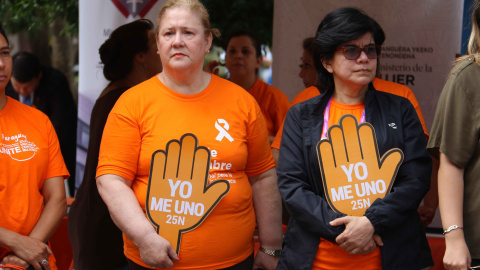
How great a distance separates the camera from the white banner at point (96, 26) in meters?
4.57

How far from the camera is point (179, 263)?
2.44 metres

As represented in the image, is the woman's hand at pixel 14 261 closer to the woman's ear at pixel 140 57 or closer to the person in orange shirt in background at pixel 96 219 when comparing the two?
the person in orange shirt in background at pixel 96 219

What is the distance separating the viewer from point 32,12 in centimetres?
675

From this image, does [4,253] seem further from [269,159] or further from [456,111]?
[456,111]

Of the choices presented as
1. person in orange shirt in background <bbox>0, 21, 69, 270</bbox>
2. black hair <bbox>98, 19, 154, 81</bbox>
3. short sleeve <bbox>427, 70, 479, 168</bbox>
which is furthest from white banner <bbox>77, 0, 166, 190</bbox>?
short sleeve <bbox>427, 70, 479, 168</bbox>

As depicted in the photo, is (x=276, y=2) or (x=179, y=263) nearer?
(x=179, y=263)

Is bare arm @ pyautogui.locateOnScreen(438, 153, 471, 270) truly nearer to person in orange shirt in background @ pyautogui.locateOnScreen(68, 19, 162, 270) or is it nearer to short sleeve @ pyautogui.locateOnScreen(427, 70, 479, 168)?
short sleeve @ pyautogui.locateOnScreen(427, 70, 479, 168)

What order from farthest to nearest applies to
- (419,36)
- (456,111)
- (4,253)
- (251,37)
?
(251,37) → (419,36) → (4,253) → (456,111)

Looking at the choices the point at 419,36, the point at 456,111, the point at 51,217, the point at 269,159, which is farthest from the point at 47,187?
the point at 419,36

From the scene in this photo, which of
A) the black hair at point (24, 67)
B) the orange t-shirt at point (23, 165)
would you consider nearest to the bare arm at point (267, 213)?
the orange t-shirt at point (23, 165)

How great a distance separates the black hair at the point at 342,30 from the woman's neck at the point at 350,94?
16 cm

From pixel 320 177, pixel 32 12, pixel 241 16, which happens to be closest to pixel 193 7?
pixel 320 177

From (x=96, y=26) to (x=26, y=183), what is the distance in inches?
88.4

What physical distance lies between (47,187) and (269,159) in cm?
103
